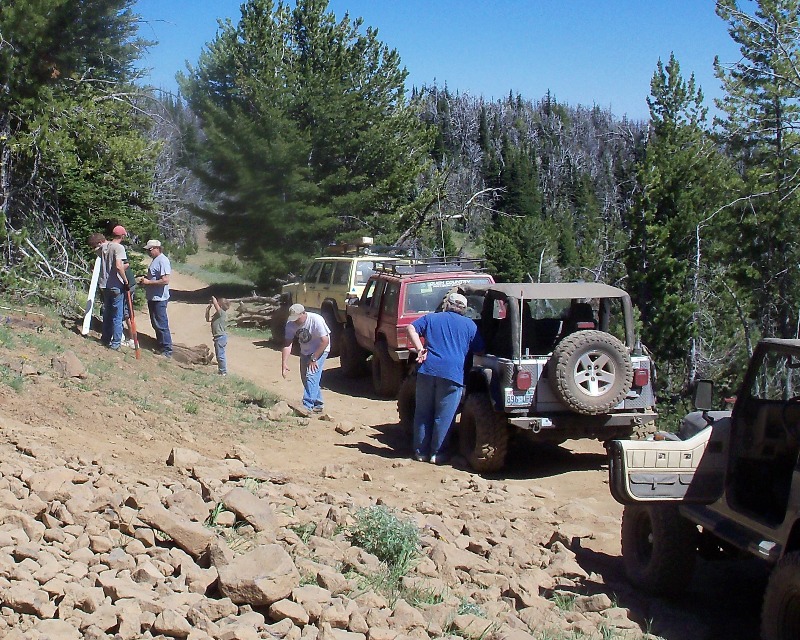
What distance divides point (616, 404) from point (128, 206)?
14789mm

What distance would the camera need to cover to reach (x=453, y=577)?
5574 mm

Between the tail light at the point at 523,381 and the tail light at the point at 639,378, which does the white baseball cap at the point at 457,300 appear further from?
the tail light at the point at 639,378

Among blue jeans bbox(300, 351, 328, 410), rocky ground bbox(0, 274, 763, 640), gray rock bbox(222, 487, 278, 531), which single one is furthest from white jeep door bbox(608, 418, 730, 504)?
blue jeans bbox(300, 351, 328, 410)

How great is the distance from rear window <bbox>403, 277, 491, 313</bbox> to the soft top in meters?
3.39

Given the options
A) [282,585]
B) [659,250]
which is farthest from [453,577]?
[659,250]


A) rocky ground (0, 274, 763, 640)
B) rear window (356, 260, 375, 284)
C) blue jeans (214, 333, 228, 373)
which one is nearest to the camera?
rocky ground (0, 274, 763, 640)

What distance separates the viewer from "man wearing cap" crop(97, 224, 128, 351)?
1242cm

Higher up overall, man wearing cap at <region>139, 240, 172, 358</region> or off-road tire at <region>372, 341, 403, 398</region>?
man wearing cap at <region>139, 240, 172, 358</region>

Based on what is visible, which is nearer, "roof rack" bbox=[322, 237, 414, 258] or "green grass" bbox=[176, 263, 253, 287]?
"roof rack" bbox=[322, 237, 414, 258]

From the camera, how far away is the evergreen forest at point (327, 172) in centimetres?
1631

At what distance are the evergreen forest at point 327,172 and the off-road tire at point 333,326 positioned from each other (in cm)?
423

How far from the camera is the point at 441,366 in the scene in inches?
369

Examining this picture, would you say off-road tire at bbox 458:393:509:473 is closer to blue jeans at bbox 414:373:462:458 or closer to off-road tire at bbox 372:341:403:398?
blue jeans at bbox 414:373:462:458

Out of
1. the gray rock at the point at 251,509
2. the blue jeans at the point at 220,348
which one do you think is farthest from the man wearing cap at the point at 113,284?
the gray rock at the point at 251,509
